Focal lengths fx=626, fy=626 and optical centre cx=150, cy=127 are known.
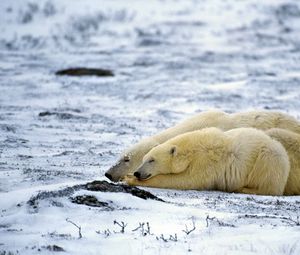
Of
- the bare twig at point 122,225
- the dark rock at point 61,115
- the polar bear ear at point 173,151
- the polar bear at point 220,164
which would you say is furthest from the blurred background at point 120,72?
the bare twig at point 122,225

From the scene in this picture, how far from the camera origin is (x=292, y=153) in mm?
6766

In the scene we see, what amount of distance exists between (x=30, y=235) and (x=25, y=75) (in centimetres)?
1337

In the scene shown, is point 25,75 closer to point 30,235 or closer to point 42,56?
point 42,56

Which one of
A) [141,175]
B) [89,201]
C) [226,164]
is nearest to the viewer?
[89,201]

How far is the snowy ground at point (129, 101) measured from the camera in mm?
4438

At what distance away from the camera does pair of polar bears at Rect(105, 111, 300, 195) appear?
6.39 meters

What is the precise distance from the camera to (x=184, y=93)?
1516cm

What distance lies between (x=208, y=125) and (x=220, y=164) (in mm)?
1259

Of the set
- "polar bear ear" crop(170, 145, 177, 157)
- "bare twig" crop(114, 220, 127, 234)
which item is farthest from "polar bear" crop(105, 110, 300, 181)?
"bare twig" crop(114, 220, 127, 234)

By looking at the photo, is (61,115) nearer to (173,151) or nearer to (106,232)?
(173,151)

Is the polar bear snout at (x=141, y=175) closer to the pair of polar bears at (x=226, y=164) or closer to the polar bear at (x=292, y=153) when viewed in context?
the pair of polar bears at (x=226, y=164)

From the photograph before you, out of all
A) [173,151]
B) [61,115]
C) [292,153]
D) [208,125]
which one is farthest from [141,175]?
[61,115]

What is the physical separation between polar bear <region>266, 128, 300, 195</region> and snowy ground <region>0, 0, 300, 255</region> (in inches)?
25.3

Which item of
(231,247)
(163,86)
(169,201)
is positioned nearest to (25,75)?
(163,86)
